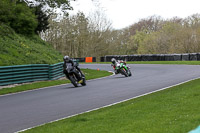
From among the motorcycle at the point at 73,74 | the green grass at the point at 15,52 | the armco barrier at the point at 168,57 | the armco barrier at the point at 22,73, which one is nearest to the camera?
the motorcycle at the point at 73,74

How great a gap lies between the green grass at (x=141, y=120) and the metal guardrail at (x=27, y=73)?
37.9 feet

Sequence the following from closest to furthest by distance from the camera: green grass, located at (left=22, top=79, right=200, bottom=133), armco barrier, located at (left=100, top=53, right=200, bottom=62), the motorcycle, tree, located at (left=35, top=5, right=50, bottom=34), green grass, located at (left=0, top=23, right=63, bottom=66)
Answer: green grass, located at (left=22, top=79, right=200, bottom=133), the motorcycle, green grass, located at (left=0, top=23, right=63, bottom=66), tree, located at (left=35, top=5, right=50, bottom=34), armco barrier, located at (left=100, top=53, right=200, bottom=62)

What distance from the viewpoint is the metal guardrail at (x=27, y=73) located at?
19.8 metres

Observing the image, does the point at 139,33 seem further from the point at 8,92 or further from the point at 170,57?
the point at 8,92

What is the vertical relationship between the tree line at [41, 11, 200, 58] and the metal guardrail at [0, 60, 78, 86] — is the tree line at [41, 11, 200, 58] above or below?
above

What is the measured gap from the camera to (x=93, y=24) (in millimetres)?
75062

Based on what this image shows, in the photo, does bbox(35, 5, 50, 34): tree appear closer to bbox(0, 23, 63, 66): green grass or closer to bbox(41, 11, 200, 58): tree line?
bbox(0, 23, 63, 66): green grass

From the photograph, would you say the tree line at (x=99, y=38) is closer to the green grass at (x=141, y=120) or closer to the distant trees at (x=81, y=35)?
the distant trees at (x=81, y=35)

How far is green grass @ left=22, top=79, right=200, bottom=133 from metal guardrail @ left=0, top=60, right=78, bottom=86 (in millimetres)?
11545

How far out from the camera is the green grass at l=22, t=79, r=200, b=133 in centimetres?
641

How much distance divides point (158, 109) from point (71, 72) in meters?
9.38

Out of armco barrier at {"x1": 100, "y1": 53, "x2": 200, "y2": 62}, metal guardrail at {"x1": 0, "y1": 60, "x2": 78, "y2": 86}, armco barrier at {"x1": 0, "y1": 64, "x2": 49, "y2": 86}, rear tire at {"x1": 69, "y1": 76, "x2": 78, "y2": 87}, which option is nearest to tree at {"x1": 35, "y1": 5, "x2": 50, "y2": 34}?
metal guardrail at {"x1": 0, "y1": 60, "x2": 78, "y2": 86}

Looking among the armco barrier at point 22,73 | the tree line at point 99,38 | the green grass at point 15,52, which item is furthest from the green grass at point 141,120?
the tree line at point 99,38

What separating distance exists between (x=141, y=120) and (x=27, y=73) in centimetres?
1513
